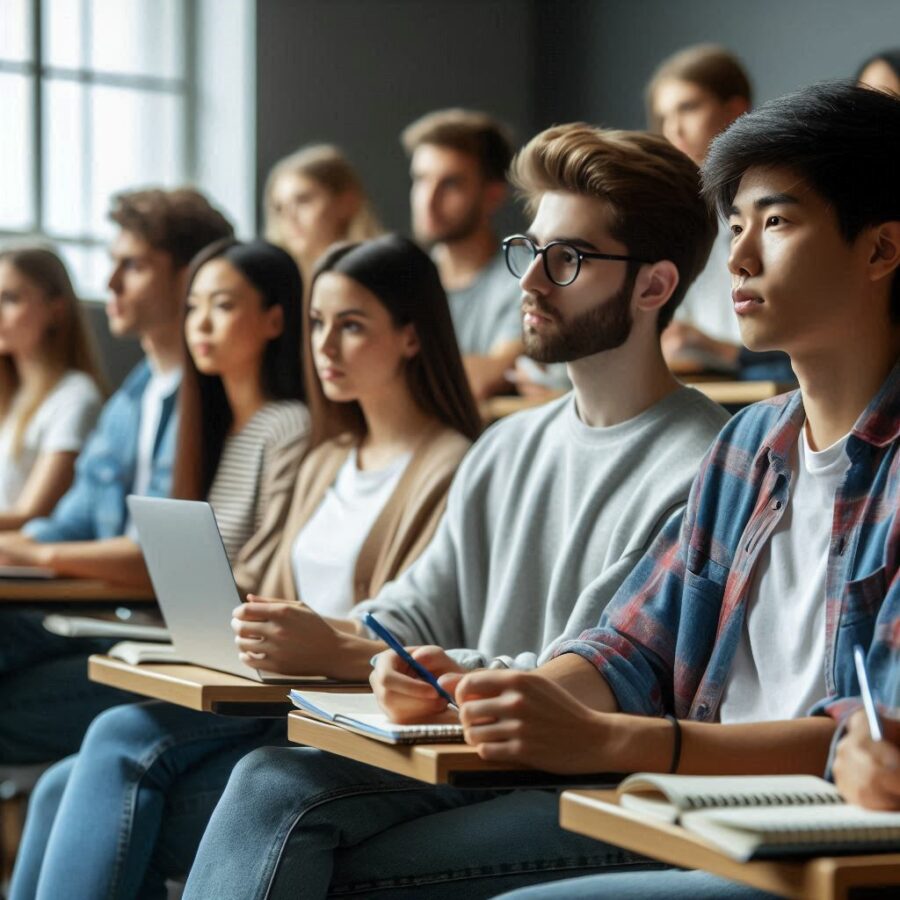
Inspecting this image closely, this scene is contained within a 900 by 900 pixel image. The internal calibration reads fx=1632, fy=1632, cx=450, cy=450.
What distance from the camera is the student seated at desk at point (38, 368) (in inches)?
171

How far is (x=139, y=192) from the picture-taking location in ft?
12.9

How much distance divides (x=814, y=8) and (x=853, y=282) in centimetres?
449

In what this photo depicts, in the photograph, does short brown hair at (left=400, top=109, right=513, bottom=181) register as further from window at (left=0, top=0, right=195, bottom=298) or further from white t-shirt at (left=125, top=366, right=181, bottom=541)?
window at (left=0, top=0, right=195, bottom=298)

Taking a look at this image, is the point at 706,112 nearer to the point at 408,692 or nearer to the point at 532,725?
the point at 408,692

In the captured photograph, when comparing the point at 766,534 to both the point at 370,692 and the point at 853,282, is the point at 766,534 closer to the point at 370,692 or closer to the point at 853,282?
the point at 853,282

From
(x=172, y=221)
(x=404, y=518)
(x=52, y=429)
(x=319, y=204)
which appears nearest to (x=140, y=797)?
(x=404, y=518)

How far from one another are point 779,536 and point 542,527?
63cm

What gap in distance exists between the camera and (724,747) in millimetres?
1460

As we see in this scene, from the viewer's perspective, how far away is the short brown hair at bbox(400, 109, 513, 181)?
4.82 metres

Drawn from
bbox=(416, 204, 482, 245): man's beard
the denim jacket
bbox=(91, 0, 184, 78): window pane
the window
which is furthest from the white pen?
bbox=(91, 0, 184, 78): window pane

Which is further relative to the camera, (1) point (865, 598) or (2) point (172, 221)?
(2) point (172, 221)

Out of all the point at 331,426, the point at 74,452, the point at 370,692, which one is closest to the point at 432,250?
the point at 74,452

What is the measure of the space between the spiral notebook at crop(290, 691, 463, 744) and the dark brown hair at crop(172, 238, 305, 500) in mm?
1561

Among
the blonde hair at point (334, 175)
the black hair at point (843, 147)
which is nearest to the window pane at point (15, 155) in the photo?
the blonde hair at point (334, 175)
